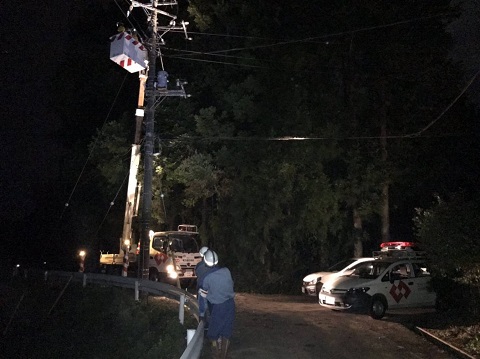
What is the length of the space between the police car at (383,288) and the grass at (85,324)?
15.7 feet

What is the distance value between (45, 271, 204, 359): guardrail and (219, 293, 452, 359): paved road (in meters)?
1.37

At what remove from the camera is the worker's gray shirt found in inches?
324

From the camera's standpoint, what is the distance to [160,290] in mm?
14742

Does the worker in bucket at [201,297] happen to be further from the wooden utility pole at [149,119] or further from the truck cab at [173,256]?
the truck cab at [173,256]

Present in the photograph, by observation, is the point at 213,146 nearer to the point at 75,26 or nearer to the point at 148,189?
the point at 148,189

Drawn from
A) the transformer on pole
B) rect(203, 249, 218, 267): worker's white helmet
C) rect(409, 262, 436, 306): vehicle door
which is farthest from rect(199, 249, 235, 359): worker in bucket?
the transformer on pole

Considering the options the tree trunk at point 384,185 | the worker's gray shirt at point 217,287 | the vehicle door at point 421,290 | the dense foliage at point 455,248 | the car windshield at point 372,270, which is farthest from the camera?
the tree trunk at point 384,185

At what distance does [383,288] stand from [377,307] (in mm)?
594

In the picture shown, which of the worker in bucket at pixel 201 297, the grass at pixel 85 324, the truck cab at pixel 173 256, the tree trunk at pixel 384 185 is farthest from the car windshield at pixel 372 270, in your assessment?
the tree trunk at pixel 384 185

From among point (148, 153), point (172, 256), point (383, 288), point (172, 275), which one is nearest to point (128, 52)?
point (148, 153)

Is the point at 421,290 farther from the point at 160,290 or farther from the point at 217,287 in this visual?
the point at 217,287

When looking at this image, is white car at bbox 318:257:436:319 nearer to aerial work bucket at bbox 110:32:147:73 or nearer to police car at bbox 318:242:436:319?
A: police car at bbox 318:242:436:319

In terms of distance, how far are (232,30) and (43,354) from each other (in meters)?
16.9

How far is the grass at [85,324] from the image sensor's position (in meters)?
12.6
